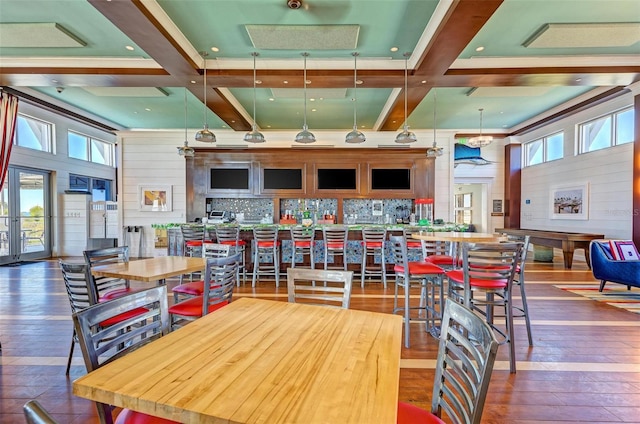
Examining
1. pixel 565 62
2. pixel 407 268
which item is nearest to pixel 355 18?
pixel 407 268

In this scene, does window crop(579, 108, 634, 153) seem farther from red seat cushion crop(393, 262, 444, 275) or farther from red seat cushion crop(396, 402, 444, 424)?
red seat cushion crop(396, 402, 444, 424)

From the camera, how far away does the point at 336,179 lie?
7973 millimetres

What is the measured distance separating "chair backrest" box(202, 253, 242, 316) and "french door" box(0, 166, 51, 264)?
7.49 meters

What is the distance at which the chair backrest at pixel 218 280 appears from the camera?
2.28 meters

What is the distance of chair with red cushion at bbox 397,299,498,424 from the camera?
3.20 ft

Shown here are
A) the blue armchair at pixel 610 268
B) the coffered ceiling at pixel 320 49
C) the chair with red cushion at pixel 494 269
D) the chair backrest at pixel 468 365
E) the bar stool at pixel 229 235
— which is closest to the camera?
the chair backrest at pixel 468 365

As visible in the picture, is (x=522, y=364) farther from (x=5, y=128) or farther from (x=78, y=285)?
(x=5, y=128)

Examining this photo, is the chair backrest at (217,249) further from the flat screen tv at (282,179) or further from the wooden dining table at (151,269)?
the flat screen tv at (282,179)

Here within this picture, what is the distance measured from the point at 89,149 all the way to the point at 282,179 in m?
6.23

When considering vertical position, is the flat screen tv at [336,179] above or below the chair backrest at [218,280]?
above

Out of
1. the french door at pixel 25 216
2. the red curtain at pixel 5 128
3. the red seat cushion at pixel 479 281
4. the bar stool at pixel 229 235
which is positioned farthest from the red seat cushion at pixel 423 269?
the french door at pixel 25 216

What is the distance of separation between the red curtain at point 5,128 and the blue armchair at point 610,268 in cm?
1062

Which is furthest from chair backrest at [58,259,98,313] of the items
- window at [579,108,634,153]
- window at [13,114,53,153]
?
window at [579,108,634,153]

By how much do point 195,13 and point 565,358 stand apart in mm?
5411
